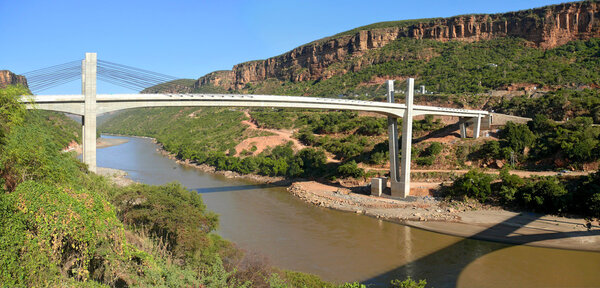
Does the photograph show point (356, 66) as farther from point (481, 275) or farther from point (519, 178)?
point (481, 275)

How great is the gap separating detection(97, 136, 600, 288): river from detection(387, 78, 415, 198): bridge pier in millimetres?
4216

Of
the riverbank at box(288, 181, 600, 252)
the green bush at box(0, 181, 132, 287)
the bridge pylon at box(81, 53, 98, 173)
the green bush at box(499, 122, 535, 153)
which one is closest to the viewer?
the green bush at box(0, 181, 132, 287)

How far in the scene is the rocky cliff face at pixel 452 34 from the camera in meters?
48.7

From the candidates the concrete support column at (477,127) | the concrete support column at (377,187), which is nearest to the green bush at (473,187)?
the concrete support column at (377,187)

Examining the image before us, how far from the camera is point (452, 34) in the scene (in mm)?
59281

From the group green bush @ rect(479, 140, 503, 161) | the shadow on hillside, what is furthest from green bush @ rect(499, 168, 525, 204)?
the shadow on hillside

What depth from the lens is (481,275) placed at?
1202 centimetres

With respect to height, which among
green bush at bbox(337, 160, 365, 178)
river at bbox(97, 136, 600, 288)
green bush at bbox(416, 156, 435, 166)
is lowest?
river at bbox(97, 136, 600, 288)

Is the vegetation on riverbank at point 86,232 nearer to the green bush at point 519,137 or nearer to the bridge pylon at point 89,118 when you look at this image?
the bridge pylon at point 89,118

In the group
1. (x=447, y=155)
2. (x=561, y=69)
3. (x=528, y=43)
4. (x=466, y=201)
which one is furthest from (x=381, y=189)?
(x=528, y=43)

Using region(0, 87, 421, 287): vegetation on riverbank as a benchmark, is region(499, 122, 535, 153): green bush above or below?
above

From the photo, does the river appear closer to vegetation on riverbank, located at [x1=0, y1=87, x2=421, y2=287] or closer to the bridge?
vegetation on riverbank, located at [x1=0, y1=87, x2=421, y2=287]

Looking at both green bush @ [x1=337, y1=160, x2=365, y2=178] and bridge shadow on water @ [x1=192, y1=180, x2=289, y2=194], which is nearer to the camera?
bridge shadow on water @ [x1=192, y1=180, x2=289, y2=194]

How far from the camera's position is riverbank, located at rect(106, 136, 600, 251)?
15.5 meters
